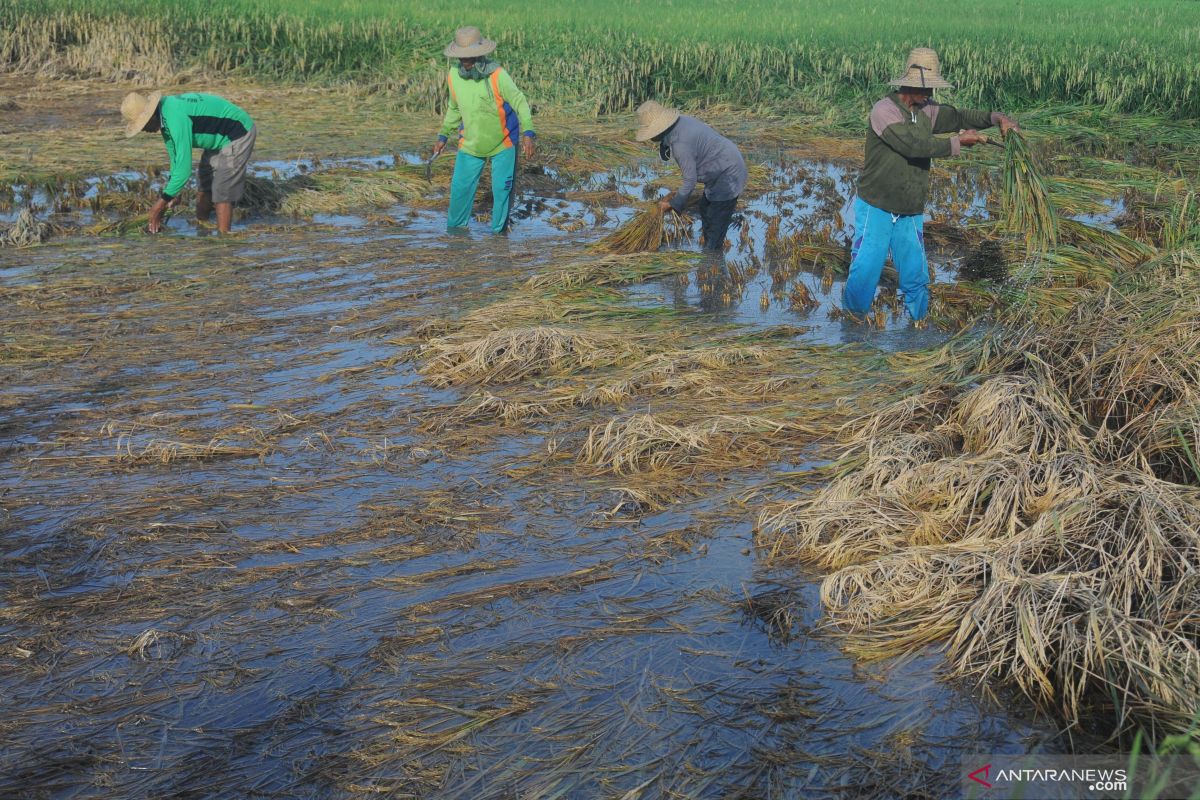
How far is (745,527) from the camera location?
13.7 ft

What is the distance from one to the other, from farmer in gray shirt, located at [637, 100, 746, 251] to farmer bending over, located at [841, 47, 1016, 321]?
1.62 metres

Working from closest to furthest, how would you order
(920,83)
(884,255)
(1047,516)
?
1. (1047,516)
2. (920,83)
3. (884,255)

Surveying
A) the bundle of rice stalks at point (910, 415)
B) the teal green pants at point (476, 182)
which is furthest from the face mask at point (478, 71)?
the bundle of rice stalks at point (910, 415)

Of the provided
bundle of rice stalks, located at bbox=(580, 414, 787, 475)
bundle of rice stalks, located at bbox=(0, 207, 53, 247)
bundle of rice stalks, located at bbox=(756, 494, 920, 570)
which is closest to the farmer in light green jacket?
bundle of rice stalks, located at bbox=(0, 207, 53, 247)

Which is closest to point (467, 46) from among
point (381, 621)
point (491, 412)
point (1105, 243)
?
point (491, 412)

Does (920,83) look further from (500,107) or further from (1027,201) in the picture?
(500,107)

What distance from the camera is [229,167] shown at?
888 cm

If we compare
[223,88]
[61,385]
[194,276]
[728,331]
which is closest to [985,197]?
[728,331]

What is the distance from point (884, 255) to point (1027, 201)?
1392 mm

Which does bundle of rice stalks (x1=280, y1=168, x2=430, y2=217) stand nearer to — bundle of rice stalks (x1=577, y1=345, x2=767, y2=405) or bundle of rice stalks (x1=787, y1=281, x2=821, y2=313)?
bundle of rice stalks (x1=787, y1=281, x2=821, y2=313)

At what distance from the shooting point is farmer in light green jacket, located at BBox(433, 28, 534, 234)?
891 centimetres

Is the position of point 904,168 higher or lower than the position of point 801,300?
higher

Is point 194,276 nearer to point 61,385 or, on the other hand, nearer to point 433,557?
point 61,385

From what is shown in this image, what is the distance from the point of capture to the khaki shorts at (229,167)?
8.87m
